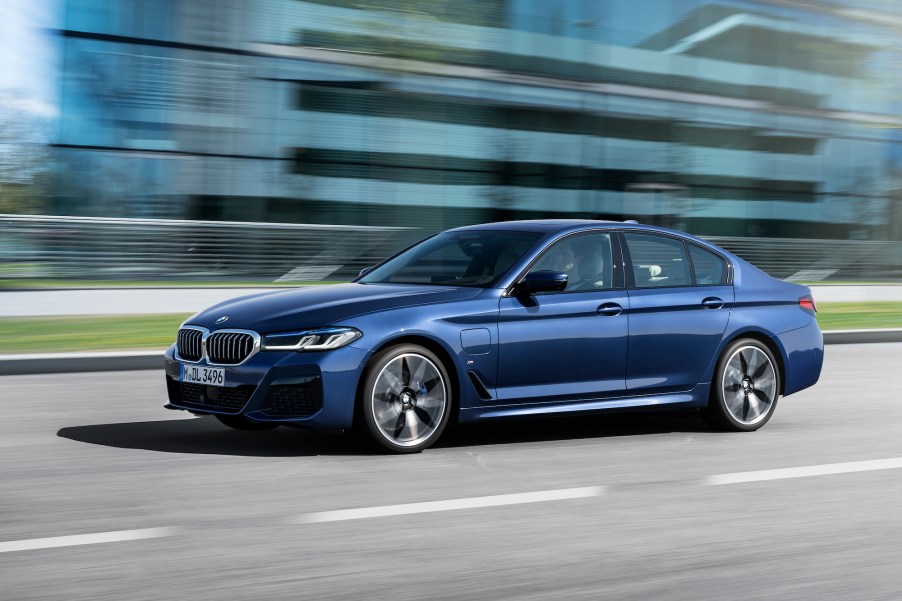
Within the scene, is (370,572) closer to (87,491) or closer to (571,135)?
(87,491)

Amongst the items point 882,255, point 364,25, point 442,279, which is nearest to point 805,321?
point 442,279

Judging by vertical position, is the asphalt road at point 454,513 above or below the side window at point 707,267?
below

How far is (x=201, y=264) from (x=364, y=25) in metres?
5.93

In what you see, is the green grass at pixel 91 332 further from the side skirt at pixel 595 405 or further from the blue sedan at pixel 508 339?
the side skirt at pixel 595 405

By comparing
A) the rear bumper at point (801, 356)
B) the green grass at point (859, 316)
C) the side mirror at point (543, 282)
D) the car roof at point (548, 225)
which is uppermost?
the car roof at point (548, 225)

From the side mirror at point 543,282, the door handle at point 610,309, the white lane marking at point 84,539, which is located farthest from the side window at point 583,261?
the white lane marking at point 84,539

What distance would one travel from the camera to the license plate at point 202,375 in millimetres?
7043

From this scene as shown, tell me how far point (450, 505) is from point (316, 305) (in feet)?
5.83

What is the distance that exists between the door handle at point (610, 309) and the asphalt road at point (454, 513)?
0.83 meters

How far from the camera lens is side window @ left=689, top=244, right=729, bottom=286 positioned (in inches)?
333

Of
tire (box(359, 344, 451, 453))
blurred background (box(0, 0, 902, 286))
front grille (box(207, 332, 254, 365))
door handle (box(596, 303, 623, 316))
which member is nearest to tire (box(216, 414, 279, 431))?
front grille (box(207, 332, 254, 365))

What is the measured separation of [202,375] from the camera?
23.5 feet

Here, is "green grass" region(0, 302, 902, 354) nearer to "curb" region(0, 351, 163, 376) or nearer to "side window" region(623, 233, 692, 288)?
"curb" region(0, 351, 163, 376)

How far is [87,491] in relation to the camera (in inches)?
236
